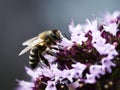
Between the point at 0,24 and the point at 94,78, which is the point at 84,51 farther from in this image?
the point at 0,24

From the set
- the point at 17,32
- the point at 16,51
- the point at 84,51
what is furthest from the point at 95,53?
the point at 17,32

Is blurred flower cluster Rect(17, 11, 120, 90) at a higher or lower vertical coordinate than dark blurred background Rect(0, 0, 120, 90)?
lower

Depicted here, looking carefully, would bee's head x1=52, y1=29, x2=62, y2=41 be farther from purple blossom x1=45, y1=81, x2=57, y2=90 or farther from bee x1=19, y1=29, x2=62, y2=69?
purple blossom x1=45, y1=81, x2=57, y2=90

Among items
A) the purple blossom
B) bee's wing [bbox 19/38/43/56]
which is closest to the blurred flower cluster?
the purple blossom

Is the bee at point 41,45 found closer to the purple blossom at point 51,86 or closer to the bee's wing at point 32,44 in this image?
the bee's wing at point 32,44

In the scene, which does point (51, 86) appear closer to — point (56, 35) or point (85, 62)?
point (85, 62)

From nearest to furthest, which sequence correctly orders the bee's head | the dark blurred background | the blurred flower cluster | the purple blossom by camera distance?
the blurred flower cluster, the purple blossom, the bee's head, the dark blurred background
